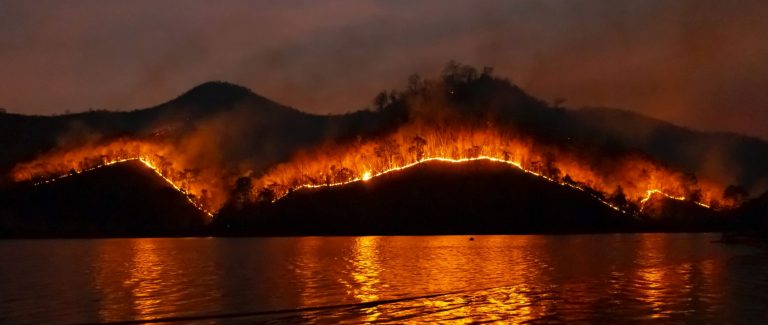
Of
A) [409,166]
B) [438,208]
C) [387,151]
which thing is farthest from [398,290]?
[387,151]

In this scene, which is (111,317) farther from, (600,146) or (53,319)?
(600,146)

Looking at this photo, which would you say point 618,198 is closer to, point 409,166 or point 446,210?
point 446,210

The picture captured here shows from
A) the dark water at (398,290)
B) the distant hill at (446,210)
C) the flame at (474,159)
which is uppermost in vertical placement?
the flame at (474,159)

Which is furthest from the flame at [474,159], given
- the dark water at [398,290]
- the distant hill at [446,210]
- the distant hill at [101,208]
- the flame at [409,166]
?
the dark water at [398,290]

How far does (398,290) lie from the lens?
1460 inches

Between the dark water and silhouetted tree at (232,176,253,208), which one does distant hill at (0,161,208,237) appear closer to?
silhouetted tree at (232,176,253,208)

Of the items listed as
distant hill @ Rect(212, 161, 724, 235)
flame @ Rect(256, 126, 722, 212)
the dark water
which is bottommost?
the dark water

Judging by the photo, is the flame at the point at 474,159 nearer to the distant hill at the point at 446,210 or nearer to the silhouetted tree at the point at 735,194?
the silhouetted tree at the point at 735,194

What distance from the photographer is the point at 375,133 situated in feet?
544

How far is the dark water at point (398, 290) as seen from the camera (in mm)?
29141

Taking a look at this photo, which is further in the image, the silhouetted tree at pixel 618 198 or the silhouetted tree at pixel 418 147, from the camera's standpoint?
the silhouetted tree at pixel 418 147

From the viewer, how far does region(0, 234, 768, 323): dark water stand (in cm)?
2914

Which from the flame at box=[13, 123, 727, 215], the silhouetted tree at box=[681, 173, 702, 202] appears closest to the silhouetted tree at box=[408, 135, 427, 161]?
the flame at box=[13, 123, 727, 215]

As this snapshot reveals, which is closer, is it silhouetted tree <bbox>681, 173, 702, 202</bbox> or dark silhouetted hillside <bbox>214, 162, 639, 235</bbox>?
dark silhouetted hillside <bbox>214, 162, 639, 235</bbox>
